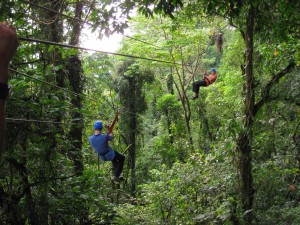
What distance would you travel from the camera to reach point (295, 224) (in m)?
5.61

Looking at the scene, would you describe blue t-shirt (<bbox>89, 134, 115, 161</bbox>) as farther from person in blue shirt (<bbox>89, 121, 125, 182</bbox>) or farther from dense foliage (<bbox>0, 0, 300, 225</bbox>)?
dense foliage (<bbox>0, 0, 300, 225</bbox>)

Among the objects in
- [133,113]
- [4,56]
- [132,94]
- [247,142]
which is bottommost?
[247,142]

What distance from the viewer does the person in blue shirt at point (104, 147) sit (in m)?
5.74

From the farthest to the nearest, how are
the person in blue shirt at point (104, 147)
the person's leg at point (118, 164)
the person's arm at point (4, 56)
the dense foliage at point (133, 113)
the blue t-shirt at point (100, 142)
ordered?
the person's leg at point (118, 164)
the blue t-shirt at point (100, 142)
the person in blue shirt at point (104, 147)
the dense foliage at point (133, 113)
the person's arm at point (4, 56)

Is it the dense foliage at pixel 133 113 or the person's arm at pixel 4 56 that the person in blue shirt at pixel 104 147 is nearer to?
the dense foliage at pixel 133 113

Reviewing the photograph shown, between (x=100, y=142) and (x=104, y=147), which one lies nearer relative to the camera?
(x=100, y=142)

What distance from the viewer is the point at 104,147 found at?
6078 mm

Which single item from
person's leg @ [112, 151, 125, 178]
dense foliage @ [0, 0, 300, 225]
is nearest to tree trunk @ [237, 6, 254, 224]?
dense foliage @ [0, 0, 300, 225]

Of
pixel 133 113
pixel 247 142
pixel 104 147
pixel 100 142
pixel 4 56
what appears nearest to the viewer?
pixel 4 56

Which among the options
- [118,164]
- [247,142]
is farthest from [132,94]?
[247,142]

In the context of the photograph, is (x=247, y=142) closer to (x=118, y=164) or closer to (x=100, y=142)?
(x=100, y=142)

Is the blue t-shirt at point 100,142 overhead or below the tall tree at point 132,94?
below

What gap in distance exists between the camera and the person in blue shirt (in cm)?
574

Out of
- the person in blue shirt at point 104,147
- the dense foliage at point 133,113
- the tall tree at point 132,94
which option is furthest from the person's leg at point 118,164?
the tall tree at point 132,94
